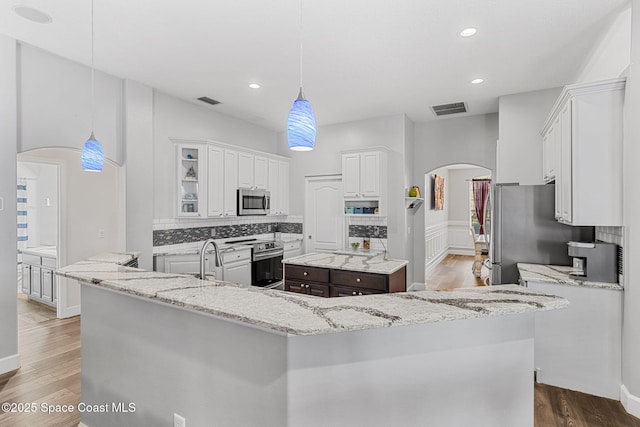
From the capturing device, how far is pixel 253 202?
5629mm

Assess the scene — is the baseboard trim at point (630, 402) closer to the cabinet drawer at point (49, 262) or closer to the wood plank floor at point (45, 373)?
the wood plank floor at point (45, 373)

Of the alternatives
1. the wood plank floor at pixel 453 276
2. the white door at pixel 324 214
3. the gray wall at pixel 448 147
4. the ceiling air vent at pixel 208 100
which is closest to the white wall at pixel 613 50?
the gray wall at pixel 448 147

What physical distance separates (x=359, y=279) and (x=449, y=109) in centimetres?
340

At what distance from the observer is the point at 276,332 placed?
4.45ft

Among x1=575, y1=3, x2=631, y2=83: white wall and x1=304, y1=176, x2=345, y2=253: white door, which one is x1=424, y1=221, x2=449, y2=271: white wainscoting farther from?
x1=575, y1=3, x2=631, y2=83: white wall

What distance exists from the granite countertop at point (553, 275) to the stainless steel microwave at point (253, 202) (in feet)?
12.8

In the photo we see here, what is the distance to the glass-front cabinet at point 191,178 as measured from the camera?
4.70m

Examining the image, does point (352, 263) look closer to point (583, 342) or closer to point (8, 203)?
point (583, 342)

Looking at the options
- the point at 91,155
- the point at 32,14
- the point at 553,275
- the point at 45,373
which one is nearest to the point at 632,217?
the point at 553,275

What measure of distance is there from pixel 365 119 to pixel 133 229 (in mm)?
4016

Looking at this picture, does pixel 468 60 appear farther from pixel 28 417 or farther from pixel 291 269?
pixel 28 417

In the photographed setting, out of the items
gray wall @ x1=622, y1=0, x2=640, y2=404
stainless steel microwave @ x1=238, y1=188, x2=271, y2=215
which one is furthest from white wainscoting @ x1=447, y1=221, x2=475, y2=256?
gray wall @ x1=622, y1=0, x2=640, y2=404

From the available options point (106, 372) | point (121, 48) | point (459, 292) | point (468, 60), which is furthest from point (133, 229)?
point (468, 60)

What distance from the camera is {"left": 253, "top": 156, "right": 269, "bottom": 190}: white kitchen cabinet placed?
5.70 meters
